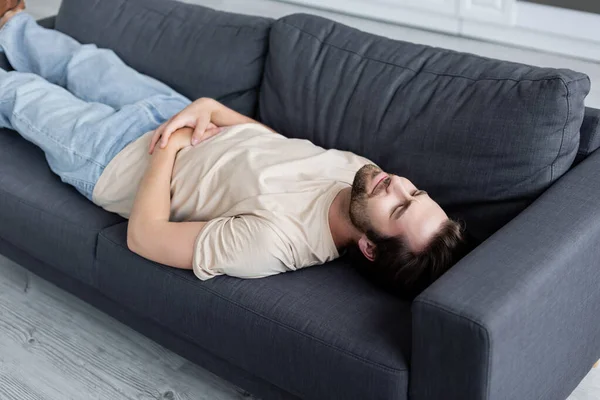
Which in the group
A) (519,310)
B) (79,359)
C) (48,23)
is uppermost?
(519,310)

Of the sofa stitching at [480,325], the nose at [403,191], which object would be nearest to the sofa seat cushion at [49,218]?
the nose at [403,191]

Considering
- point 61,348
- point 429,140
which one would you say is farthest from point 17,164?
point 429,140

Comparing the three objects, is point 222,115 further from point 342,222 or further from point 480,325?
point 480,325

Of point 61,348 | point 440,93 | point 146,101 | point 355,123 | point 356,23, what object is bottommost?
point 61,348

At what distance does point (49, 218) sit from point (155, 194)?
0.35 meters

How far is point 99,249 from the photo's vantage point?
210 cm

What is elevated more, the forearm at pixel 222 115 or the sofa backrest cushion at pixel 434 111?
the sofa backrest cushion at pixel 434 111

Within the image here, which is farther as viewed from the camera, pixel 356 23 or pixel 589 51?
pixel 356 23

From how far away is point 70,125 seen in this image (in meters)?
2.40

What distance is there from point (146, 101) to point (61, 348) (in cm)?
76

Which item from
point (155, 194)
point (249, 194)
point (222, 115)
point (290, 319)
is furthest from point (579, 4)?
point (290, 319)

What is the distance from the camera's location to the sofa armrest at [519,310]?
1471 millimetres

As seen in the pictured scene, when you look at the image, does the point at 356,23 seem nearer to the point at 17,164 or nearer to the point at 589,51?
the point at 589,51

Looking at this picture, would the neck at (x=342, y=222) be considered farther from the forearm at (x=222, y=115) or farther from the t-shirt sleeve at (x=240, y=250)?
the forearm at (x=222, y=115)
